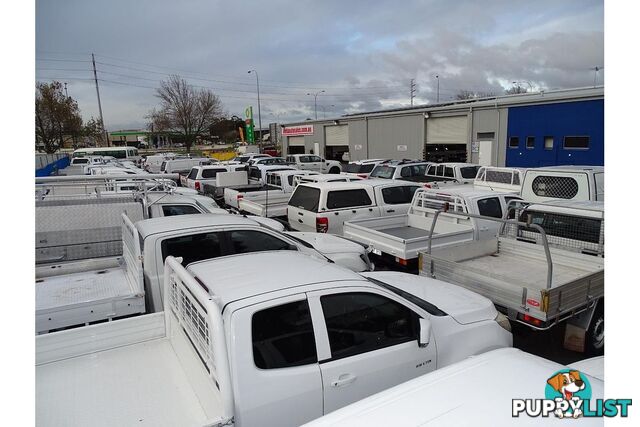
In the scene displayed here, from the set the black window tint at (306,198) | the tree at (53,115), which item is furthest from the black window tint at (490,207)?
the tree at (53,115)

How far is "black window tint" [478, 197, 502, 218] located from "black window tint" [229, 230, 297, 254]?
402cm

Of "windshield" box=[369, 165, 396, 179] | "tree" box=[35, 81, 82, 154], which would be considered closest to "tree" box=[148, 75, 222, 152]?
"tree" box=[35, 81, 82, 154]

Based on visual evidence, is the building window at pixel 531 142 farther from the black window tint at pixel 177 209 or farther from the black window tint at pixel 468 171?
the black window tint at pixel 177 209

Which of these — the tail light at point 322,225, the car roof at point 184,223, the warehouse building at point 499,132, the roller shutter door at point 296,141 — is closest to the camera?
the car roof at point 184,223

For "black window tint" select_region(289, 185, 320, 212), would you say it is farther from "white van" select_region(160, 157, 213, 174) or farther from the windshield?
"white van" select_region(160, 157, 213, 174)

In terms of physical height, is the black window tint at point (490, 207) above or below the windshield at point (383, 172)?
below

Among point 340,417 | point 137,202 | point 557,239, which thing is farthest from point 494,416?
point 137,202

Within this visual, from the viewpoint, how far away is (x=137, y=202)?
6984 mm

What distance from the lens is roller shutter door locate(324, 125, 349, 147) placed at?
3850 cm

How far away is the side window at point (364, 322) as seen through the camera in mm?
2971

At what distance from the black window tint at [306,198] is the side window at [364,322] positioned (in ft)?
18.7

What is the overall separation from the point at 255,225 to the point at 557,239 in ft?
15.4

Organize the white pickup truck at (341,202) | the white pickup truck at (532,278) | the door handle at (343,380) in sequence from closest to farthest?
the door handle at (343,380) < the white pickup truck at (532,278) < the white pickup truck at (341,202)
